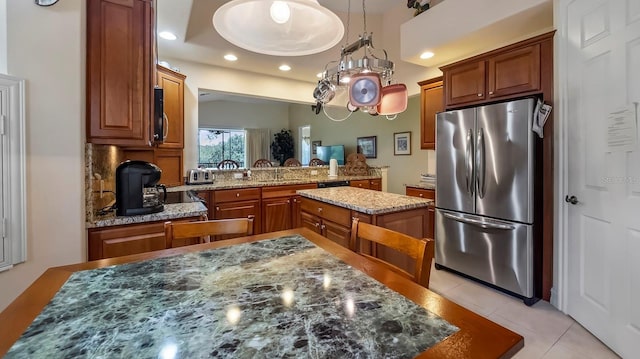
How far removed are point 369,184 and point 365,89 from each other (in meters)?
3.51

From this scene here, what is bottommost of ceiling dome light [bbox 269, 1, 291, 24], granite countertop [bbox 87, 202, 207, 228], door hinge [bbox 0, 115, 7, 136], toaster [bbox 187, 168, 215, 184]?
granite countertop [bbox 87, 202, 207, 228]

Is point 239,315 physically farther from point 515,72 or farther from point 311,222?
point 515,72

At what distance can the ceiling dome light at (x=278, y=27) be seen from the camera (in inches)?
45.3

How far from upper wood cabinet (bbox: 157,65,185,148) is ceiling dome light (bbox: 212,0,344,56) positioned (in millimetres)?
2527

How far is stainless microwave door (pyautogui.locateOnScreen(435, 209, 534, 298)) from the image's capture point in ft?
7.52

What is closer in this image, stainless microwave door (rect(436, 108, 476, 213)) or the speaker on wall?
the speaker on wall

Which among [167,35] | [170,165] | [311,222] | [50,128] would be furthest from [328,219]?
[167,35]

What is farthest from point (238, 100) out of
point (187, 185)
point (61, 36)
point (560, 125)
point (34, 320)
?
point (34, 320)

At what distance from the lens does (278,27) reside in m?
1.24

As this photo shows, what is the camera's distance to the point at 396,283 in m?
0.92

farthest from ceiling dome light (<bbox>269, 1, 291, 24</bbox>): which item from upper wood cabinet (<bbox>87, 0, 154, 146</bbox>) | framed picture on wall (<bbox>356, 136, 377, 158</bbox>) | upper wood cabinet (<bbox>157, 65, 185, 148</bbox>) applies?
framed picture on wall (<bbox>356, 136, 377, 158</bbox>)

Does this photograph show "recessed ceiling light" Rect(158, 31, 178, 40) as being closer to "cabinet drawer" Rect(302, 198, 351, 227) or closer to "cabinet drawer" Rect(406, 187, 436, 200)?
"cabinet drawer" Rect(302, 198, 351, 227)

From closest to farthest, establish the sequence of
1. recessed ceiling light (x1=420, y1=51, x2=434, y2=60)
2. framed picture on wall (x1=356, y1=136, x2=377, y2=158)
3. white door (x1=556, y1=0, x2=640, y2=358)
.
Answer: white door (x1=556, y1=0, x2=640, y2=358), recessed ceiling light (x1=420, y1=51, x2=434, y2=60), framed picture on wall (x1=356, y1=136, x2=377, y2=158)

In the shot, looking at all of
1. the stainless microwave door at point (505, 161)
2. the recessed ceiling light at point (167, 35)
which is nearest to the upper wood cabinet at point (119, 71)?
the recessed ceiling light at point (167, 35)
